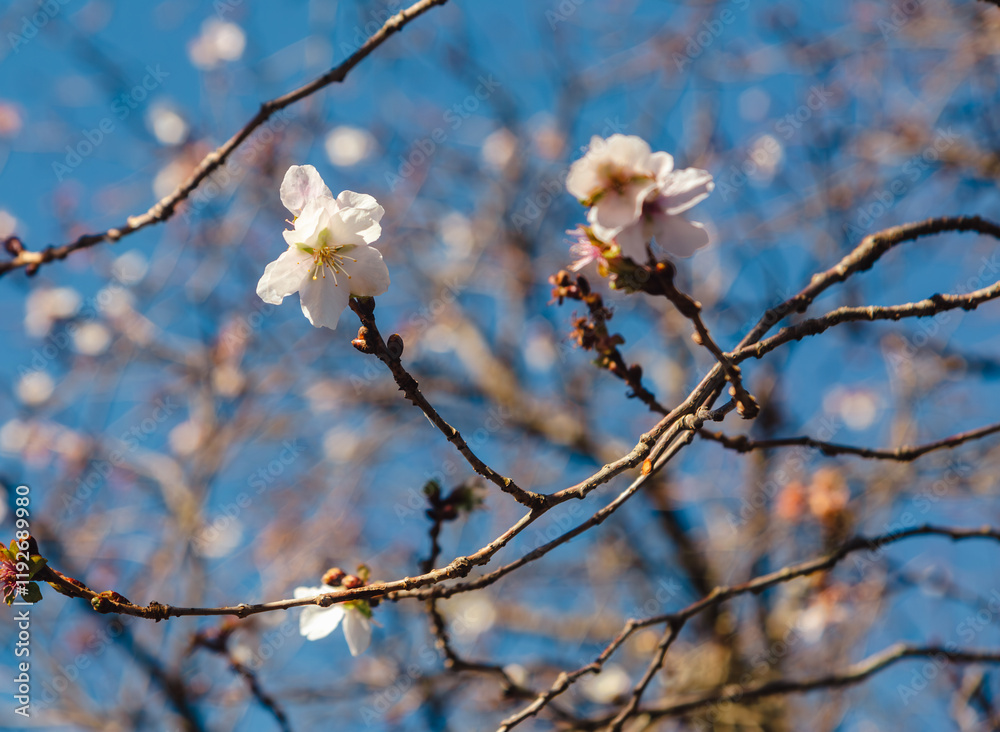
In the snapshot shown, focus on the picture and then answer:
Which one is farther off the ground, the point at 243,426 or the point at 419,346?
the point at 419,346

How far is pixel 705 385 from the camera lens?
112cm

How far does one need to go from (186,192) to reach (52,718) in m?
3.06

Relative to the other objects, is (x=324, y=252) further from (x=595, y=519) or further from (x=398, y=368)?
(x=595, y=519)

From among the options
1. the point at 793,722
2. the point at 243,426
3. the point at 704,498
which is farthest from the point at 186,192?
the point at 793,722

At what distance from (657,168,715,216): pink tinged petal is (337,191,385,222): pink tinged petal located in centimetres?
45

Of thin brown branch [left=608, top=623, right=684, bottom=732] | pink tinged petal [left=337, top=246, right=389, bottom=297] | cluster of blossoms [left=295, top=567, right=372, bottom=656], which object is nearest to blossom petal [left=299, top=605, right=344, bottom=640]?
cluster of blossoms [left=295, top=567, right=372, bottom=656]

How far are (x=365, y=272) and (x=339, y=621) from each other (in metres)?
0.82

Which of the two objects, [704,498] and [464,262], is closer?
[704,498]

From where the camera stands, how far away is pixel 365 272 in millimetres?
1123

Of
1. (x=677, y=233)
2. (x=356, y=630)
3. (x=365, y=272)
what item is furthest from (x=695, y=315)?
(x=356, y=630)

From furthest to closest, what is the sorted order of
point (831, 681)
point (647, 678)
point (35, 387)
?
point (35, 387) < point (831, 681) < point (647, 678)

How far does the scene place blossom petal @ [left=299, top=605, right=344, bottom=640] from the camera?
1514mm

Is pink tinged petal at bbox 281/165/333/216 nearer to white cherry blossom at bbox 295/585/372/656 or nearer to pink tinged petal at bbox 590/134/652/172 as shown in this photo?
pink tinged petal at bbox 590/134/652/172

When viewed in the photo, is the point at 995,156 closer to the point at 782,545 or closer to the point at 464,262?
the point at 782,545
